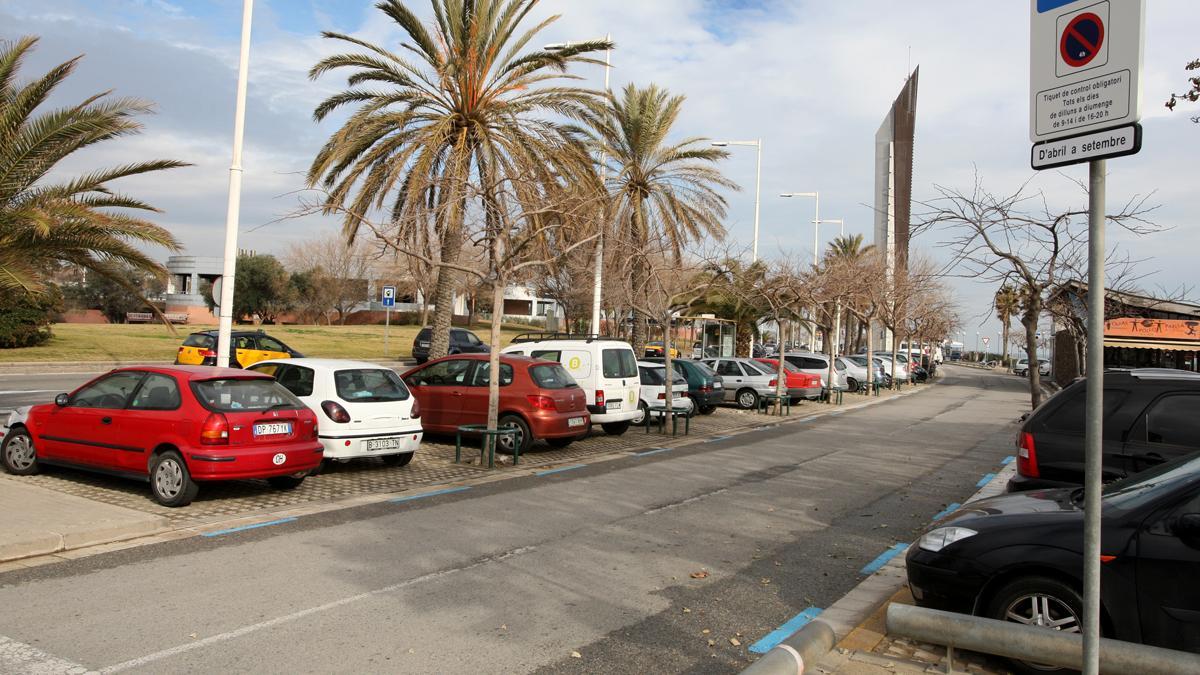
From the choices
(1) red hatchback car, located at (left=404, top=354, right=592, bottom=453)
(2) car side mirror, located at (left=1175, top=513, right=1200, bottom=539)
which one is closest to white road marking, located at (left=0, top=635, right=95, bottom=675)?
(2) car side mirror, located at (left=1175, top=513, right=1200, bottom=539)

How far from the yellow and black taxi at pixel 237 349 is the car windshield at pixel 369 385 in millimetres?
14316

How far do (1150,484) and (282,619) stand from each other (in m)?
5.54

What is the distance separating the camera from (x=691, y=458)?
14.6m

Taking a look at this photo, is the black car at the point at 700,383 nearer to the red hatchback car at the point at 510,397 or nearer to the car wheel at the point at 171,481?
the red hatchback car at the point at 510,397

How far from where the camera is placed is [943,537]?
5434 mm

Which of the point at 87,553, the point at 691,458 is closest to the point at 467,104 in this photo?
the point at 691,458

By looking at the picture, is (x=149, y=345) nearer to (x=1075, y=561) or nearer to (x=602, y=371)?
(x=602, y=371)

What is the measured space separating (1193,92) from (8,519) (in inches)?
550

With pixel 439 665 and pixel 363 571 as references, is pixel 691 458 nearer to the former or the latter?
pixel 363 571

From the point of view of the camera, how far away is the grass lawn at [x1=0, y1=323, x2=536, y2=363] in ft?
93.8

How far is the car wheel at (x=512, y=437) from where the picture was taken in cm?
1373

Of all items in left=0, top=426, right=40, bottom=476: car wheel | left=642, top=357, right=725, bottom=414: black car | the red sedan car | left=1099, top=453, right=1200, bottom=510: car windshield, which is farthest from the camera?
the red sedan car

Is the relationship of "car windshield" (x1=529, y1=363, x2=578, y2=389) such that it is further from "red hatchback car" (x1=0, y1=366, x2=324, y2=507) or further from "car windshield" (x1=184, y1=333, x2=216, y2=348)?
"car windshield" (x1=184, y1=333, x2=216, y2=348)

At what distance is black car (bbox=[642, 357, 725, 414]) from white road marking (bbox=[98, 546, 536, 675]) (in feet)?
49.2
